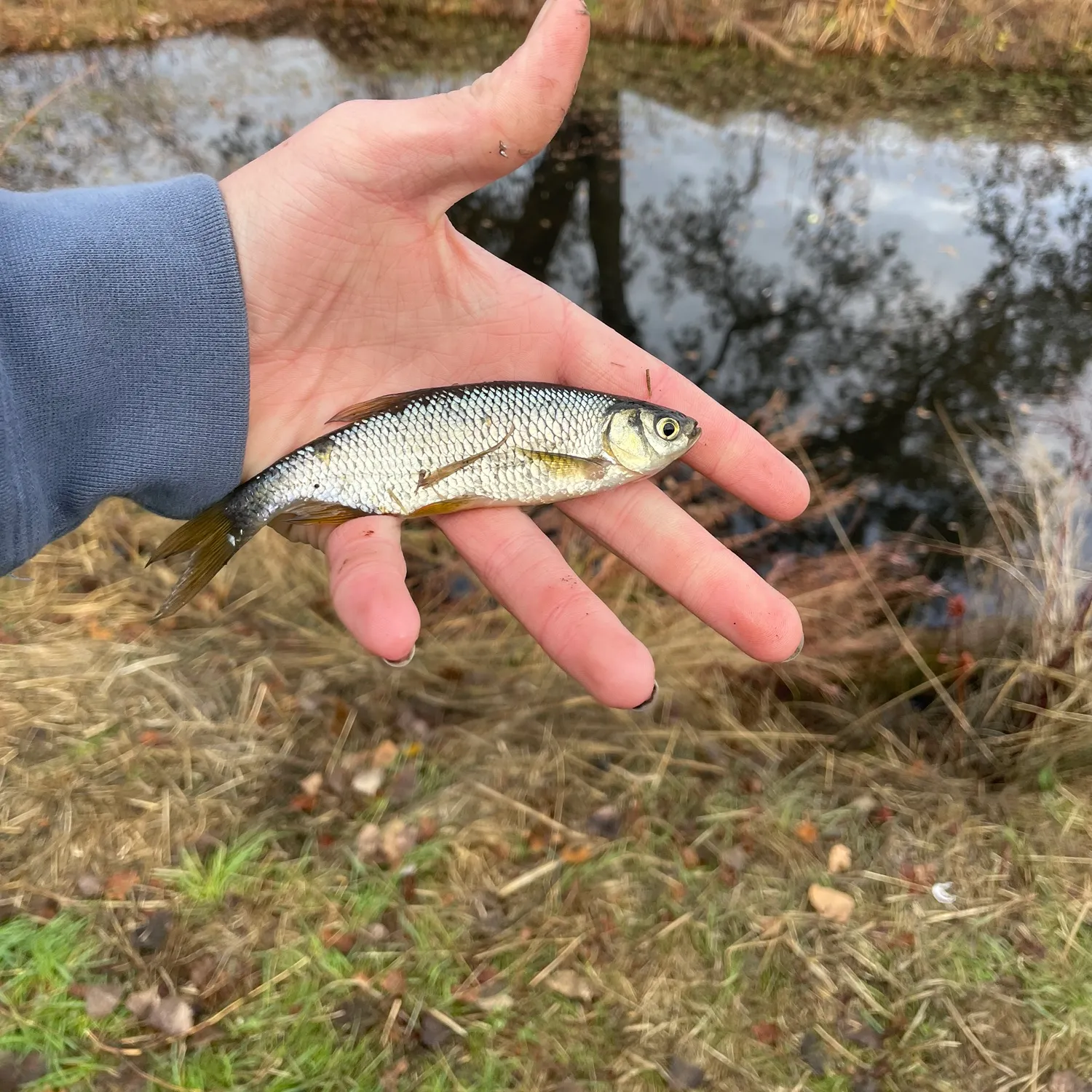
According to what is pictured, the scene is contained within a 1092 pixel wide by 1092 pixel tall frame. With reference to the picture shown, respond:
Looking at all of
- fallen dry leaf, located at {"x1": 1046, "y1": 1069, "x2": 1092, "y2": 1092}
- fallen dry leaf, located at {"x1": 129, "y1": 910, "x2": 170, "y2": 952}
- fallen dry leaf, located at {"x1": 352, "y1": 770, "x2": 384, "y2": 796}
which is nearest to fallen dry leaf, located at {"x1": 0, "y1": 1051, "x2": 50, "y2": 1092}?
fallen dry leaf, located at {"x1": 129, "y1": 910, "x2": 170, "y2": 952}

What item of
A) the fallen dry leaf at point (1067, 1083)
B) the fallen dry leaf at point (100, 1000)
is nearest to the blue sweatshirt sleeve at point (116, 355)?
the fallen dry leaf at point (100, 1000)

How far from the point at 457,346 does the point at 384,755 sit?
1676 millimetres

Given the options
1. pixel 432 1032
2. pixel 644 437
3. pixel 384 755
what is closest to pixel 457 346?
pixel 644 437

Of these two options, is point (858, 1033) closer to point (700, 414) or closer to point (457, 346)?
point (700, 414)

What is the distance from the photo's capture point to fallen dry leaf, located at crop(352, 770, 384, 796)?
3111 millimetres

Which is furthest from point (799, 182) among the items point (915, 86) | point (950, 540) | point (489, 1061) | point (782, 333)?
point (489, 1061)

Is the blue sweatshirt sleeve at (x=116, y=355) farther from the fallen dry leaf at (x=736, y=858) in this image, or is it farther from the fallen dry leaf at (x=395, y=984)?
the fallen dry leaf at (x=736, y=858)

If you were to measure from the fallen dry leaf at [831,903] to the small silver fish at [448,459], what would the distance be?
1736 mm

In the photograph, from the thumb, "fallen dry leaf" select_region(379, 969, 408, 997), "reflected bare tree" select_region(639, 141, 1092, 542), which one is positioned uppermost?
the thumb

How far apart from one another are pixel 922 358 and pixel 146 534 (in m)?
5.37

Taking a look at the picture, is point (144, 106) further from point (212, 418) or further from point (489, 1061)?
point (489, 1061)

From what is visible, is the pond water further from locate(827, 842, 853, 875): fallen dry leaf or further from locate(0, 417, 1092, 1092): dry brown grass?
locate(827, 842, 853, 875): fallen dry leaf

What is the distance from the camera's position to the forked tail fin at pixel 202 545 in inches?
99.1

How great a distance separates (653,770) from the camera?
3.36 m
